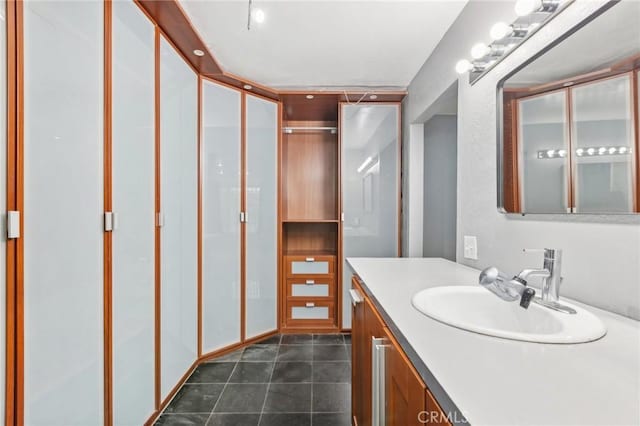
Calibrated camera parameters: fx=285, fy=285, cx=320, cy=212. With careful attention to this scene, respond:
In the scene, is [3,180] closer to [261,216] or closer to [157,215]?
[157,215]

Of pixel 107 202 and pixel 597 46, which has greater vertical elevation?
pixel 597 46

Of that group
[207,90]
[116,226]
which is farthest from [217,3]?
[116,226]

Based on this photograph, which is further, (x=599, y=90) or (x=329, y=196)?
(x=329, y=196)

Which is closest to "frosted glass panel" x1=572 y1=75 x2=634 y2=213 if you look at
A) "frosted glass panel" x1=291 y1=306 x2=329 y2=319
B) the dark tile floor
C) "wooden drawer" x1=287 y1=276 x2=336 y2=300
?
the dark tile floor

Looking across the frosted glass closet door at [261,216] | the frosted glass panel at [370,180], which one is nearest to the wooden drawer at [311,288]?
the frosted glass closet door at [261,216]

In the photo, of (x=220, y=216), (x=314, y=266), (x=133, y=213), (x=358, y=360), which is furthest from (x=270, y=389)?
(x=133, y=213)

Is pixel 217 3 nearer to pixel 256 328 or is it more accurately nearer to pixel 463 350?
pixel 463 350

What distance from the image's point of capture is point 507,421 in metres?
0.39

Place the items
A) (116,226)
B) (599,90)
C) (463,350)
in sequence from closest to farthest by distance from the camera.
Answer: (463,350)
(599,90)
(116,226)

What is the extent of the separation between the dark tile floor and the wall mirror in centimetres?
163

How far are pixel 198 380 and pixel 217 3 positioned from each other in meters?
2.51

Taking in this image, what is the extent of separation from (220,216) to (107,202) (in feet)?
3.69

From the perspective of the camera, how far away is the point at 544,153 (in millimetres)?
1033

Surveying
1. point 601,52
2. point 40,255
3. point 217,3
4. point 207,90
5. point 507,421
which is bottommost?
point 507,421
